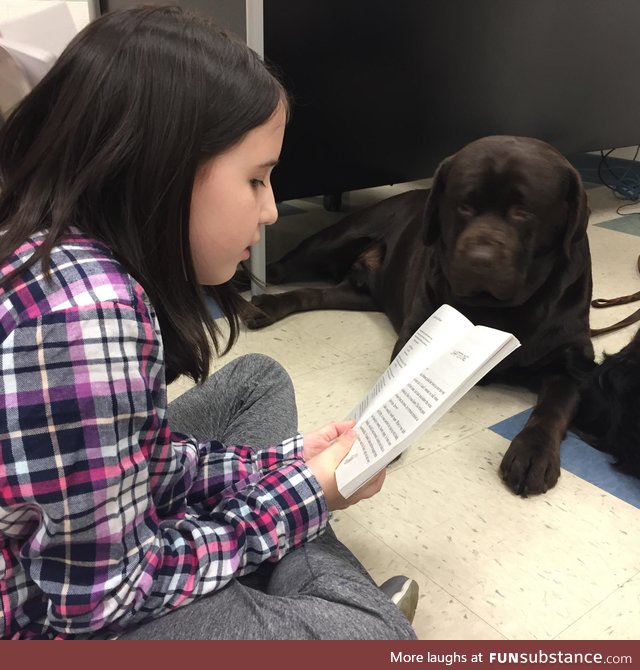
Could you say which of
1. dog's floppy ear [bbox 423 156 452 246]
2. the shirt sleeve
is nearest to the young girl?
the shirt sleeve

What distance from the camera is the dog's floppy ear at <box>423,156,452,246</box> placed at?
53.5 inches

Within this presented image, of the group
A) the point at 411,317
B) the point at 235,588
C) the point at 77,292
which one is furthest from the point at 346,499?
the point at 411,317

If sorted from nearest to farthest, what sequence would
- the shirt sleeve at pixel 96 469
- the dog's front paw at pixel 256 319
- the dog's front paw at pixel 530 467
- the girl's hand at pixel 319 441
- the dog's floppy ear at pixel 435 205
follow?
the shirt sleeve at pixel 96 469 < the girl's hand at pixel 319 441 < the dog's front paw at pixel 530 467 < the dog's floppy ear at pixel 435 205 < the dog's front paw at pixel 256 319

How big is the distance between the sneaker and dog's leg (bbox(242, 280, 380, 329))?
1.04 metres

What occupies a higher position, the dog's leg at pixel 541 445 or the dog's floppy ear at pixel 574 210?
the dog's floppy ear at pixel 574 210

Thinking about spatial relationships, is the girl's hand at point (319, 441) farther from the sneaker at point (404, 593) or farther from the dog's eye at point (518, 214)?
the dog's eye at point (518, 214)

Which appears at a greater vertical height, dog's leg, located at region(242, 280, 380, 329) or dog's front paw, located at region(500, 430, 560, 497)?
dog's front paw, located at region(500, 430, 560, 497)

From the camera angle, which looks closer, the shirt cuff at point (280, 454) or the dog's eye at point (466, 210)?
the shirt cuff at point (280, 454)

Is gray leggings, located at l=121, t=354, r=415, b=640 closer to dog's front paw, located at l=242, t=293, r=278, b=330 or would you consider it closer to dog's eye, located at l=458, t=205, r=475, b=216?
dog's eye, located at l=458, t=205, r=475, b=216

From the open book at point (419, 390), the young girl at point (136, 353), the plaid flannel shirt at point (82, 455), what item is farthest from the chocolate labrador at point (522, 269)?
the plaid flannel shirt at point (82, 455)

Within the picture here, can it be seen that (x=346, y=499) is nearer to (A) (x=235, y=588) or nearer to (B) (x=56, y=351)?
(A) (x=235, y=588)

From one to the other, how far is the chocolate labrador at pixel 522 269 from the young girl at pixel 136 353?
1.93ft

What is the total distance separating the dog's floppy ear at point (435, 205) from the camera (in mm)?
1359

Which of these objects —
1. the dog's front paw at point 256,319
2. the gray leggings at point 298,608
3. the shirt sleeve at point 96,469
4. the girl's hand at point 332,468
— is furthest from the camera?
the dog's front paw at point 256,319
